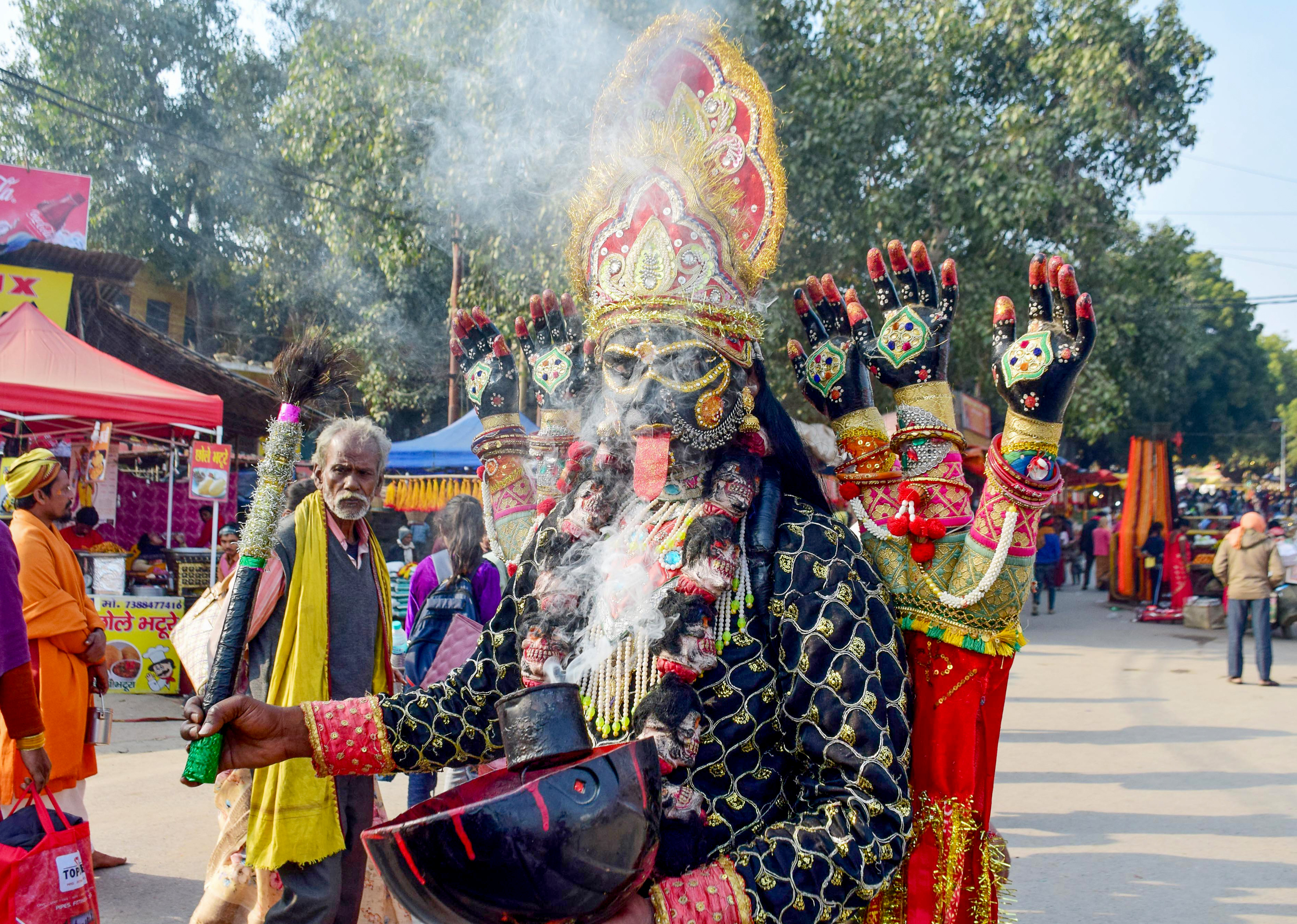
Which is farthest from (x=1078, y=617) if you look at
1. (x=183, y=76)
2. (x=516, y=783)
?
(x=183, y=76)

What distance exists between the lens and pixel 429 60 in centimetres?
992

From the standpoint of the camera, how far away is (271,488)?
2457mm

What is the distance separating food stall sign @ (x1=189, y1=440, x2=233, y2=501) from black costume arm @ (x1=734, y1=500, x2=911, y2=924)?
856cm

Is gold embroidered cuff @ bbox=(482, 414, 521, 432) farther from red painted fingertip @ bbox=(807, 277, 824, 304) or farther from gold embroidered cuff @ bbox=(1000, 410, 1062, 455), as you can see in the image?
gold embroidered cuff @ bbox=(1000, 410, 1062, 455)

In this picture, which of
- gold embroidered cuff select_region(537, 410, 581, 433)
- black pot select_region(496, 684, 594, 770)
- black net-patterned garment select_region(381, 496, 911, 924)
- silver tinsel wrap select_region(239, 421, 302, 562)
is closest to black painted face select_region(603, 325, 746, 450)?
black net-patterned garment select_region(381, 496, 911, 924)

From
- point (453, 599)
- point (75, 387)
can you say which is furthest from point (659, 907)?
point (75, 387)

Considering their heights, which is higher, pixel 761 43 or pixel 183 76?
pixel 183 76

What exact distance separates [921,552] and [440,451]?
32.7 feet

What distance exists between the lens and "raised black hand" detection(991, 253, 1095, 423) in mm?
2402

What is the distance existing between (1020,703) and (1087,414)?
5.79 meters

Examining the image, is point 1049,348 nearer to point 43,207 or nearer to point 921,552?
point 921,552

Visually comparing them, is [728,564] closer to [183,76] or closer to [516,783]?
[516,783]

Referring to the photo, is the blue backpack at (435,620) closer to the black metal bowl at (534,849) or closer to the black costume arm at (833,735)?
the black costume arm at (833,735)

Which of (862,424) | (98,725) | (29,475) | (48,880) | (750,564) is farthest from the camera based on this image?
(98,725)
